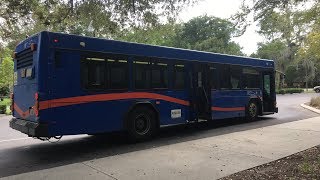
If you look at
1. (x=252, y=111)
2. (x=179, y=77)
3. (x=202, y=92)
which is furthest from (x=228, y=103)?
(x=179, y=77)

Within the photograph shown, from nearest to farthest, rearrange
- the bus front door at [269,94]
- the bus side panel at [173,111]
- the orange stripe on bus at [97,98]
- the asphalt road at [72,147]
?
the asphalt road at [72,147] → the orange stripe on bus at [97,98] → the bus side panel at [173,111] → the bus front door at [269,94]

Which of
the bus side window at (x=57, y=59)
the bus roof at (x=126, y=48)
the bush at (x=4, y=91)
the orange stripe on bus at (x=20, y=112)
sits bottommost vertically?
the orange stripe on bus at (x=20, y=112)

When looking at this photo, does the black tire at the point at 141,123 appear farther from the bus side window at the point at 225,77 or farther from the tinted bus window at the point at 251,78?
the tinted bus window at the point at 251,78

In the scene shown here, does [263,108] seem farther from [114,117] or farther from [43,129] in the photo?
[43,129]

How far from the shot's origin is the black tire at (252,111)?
15.5 metres

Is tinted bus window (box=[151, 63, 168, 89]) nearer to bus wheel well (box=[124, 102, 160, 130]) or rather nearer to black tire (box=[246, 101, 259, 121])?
bus wheel well (box=[124, 102, 160, 130])

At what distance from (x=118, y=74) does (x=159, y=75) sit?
170cm

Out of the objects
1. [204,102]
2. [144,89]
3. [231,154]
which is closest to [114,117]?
[144,89]

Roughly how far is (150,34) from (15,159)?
212 inches

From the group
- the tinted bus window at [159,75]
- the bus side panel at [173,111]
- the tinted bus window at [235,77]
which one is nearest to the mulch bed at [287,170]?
the bus side panel at [173,111]

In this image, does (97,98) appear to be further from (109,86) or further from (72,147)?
(72,147)

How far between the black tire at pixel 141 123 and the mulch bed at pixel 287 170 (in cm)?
420

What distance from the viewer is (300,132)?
12.1m

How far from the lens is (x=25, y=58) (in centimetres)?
949
